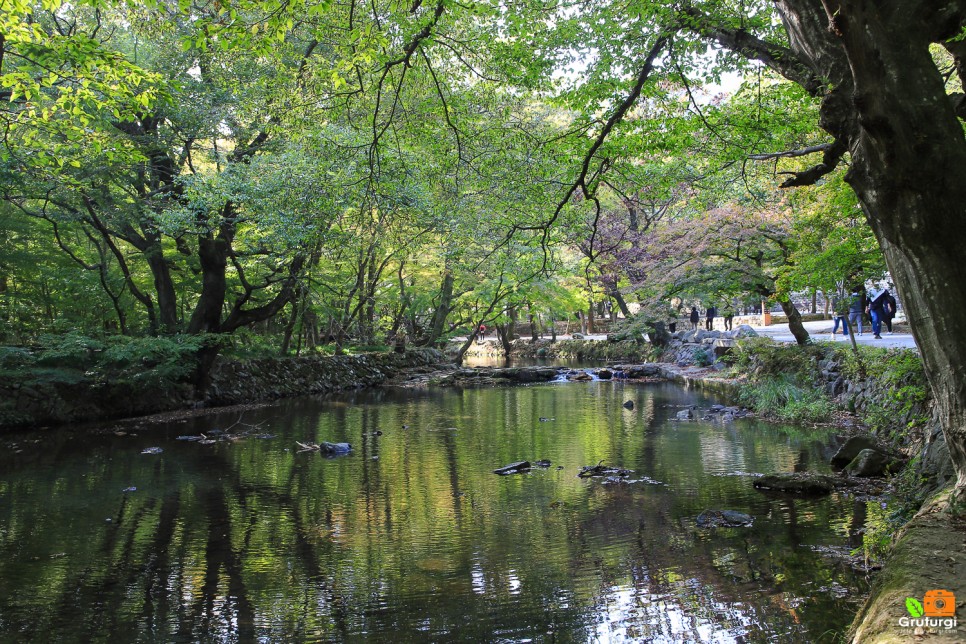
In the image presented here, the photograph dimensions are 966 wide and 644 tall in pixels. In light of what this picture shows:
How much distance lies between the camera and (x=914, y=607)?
305 cm

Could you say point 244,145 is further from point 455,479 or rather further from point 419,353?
point 419,353

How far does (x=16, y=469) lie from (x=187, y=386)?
6558 millimetres

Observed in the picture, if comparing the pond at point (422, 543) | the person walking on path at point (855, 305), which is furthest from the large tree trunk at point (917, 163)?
the person walking on path at point (855, 305)

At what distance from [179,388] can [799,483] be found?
14.2 metres

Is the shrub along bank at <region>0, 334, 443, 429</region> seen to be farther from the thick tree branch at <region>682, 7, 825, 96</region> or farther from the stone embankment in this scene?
the thick tree branch at <region>682, 7, 825, 96</region>

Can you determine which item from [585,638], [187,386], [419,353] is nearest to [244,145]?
[187,386]

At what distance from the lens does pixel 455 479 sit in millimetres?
8586

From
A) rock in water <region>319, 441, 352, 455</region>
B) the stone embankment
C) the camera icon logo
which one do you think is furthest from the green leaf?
the stone embankment

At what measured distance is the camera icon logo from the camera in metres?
2.94

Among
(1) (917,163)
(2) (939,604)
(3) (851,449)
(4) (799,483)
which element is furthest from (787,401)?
(2) (939,604)

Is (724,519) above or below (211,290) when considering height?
below

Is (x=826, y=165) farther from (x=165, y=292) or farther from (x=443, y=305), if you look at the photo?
(x=443, y=305)

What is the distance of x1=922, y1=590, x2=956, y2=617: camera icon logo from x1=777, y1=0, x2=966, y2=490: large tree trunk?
3.89 feet

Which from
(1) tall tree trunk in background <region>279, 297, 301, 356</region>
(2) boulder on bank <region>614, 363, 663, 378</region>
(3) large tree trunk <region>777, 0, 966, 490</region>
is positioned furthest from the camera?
(2) boulder on bank <region>614, 363, 663, 378</region>
